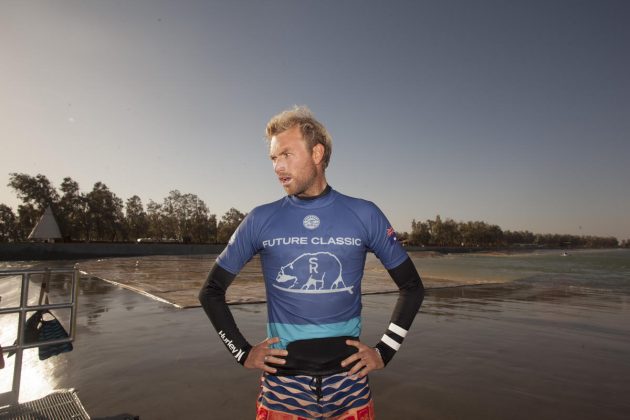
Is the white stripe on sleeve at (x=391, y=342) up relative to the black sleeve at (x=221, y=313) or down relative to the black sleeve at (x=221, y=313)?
down

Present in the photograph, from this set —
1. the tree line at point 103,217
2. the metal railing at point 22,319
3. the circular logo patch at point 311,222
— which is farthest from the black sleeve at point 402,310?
the tree line at point 103,217

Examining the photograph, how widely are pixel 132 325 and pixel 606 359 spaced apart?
378 inches

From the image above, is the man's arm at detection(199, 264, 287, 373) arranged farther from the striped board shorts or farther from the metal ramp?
the metal ramp

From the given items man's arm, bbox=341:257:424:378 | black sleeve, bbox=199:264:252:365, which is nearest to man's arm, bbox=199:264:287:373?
black sleeve, bbox=199:264:252:365

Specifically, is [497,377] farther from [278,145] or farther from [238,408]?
[278,145]

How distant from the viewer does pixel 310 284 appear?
1.92 metres

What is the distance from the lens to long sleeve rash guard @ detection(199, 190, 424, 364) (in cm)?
192

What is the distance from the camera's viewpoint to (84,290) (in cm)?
1320

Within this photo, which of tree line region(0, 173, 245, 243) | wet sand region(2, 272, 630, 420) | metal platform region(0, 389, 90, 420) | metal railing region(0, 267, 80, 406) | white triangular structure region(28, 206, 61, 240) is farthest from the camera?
tree line region(0, 173, 245, 243)

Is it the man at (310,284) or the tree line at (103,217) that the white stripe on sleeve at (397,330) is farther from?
the tree line at (103,217)

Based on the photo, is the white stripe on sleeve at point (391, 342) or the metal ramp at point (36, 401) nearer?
the white stripe on sleeve at point (391, 342)

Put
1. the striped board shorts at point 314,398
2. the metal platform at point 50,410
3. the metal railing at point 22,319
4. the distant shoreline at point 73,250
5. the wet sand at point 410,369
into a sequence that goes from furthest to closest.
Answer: the distant shoreline at point 73,250
the wet sand at point 410,369
the metal railing at point 22,319
the metal platform at point 50,410
the striped board shorts at point 314,398

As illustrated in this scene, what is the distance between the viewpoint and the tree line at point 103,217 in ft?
231

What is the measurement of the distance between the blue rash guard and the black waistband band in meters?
0.04
